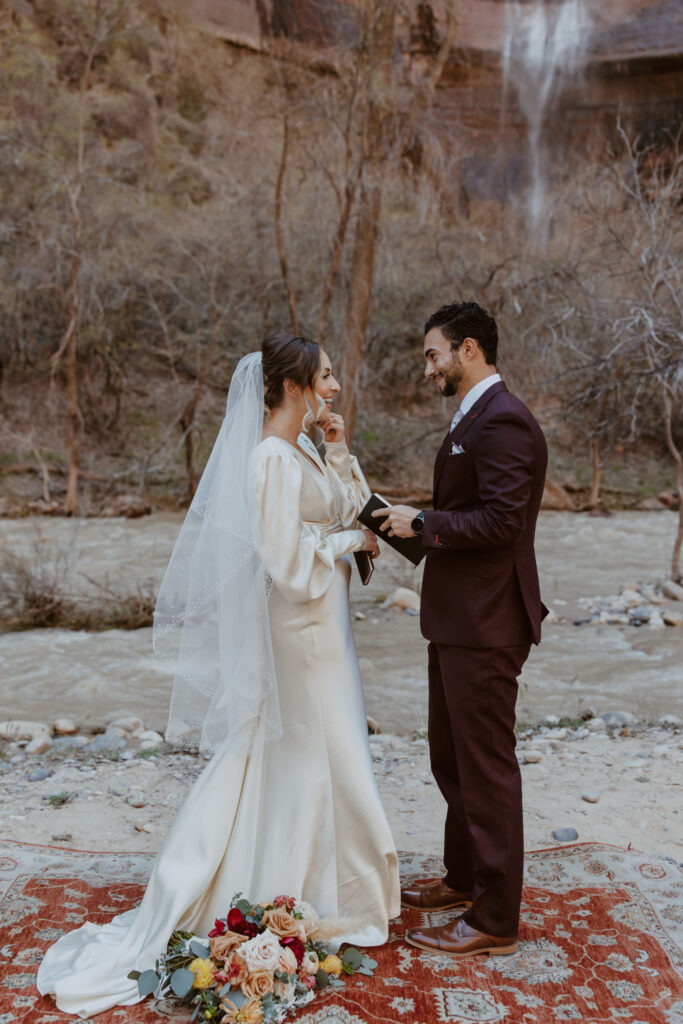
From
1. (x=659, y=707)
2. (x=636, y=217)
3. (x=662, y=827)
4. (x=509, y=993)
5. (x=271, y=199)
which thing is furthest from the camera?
(x=271, y=199)

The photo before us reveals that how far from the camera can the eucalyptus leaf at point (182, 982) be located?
8.61 ft

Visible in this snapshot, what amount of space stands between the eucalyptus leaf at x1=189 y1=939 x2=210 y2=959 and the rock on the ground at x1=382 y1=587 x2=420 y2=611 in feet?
23.2

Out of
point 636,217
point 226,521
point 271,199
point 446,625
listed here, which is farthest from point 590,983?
point 271,199

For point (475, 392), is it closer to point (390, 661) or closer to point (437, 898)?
point (437, 898)

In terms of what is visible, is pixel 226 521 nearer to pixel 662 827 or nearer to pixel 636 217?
pixel 662 827

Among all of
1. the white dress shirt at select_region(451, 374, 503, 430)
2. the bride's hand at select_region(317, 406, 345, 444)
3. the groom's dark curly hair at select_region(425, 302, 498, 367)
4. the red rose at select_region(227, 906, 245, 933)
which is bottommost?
the red rose at select_region(227, 906, 245, 933)

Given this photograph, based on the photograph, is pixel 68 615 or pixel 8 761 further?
pixel 68 615

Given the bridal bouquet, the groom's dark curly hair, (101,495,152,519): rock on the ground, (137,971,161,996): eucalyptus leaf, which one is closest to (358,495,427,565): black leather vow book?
the groom's dark curly hair

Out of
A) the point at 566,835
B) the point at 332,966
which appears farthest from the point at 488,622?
the point at 566,835

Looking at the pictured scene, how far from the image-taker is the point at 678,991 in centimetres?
277

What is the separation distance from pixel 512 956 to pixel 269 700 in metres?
1.19

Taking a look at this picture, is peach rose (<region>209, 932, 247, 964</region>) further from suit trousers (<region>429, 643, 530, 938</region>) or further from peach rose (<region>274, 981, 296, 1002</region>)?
suit trousers (<region>429, 643, 530, 938</region>)

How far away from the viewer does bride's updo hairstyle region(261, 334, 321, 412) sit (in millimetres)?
3098

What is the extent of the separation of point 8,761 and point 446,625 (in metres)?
3.60
